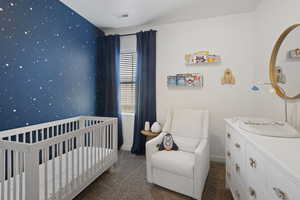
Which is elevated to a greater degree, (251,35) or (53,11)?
(53,11)

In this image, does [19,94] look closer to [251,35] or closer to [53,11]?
[53,11]

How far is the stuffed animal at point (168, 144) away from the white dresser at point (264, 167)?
0.72 meters

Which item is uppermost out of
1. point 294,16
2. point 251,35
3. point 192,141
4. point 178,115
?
point 251,35

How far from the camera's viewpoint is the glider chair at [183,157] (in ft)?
5.41

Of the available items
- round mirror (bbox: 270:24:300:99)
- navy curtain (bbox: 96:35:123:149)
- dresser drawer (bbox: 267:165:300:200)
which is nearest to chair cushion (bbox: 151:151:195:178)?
dresser drawer (bbox: 267:165:300:200)

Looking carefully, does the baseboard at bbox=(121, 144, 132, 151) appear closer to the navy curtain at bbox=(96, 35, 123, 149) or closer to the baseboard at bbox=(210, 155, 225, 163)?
the navy curtain at bbox=(96, 35, 123, 149)

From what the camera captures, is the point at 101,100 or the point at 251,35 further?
the point at 101,100

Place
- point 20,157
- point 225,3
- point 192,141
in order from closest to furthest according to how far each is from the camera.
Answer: point 20,157 → point 192,141 → point 225,3

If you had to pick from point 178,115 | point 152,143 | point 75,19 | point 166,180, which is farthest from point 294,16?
point 75,19

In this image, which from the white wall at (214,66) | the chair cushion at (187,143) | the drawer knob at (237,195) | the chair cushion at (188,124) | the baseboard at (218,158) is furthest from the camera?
the baseboard at (218,158)

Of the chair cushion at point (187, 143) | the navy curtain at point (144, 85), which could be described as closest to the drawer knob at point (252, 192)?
the chair cushion at point (187, 143)

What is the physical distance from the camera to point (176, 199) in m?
1.69

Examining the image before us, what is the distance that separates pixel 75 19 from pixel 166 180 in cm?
276

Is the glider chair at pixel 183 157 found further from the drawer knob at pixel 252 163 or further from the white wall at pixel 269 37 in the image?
the white wall at pixel 269 37
